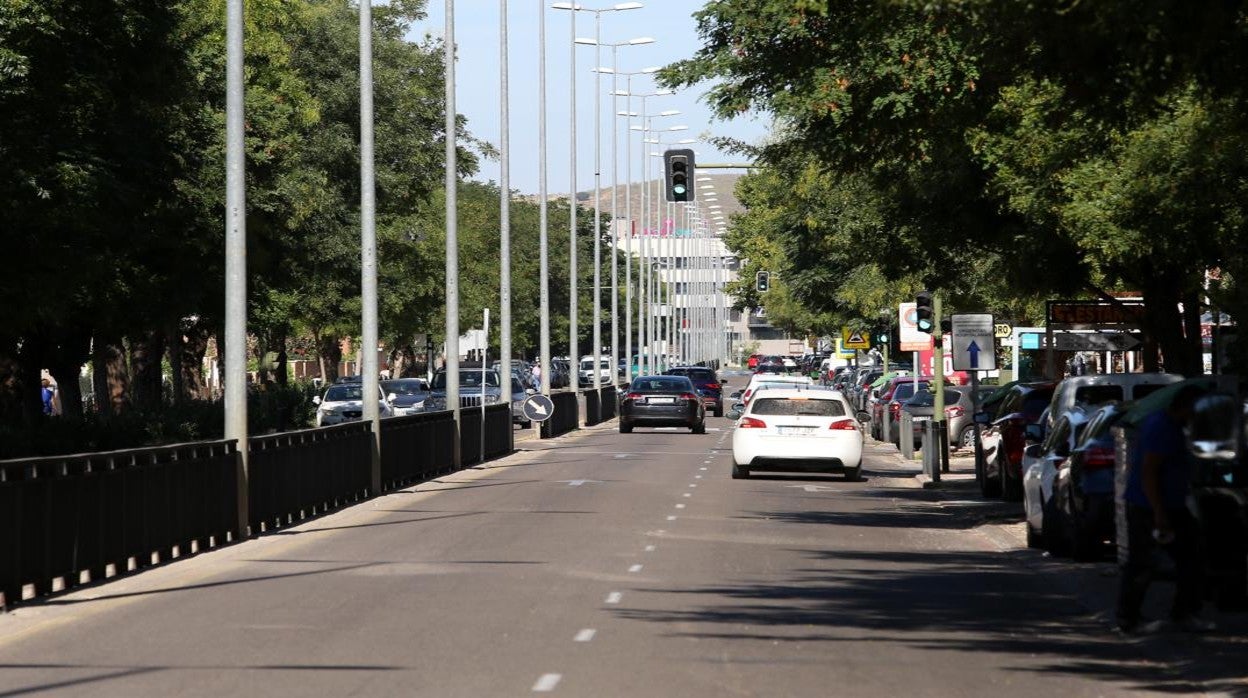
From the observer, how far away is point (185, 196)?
41.3 meters

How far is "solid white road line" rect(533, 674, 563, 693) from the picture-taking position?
11009mm

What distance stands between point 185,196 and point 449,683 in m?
31.3

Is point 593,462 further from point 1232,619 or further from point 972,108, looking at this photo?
point 1232,619

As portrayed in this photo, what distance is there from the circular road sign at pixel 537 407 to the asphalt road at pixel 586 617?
989 inches

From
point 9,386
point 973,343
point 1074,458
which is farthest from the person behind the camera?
point 9,386

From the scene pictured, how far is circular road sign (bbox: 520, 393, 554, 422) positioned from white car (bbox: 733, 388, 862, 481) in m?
17.3

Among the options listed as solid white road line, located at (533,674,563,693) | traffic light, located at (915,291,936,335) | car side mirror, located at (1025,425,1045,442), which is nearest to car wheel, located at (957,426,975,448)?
traffic light, located at (915,291,936,335)

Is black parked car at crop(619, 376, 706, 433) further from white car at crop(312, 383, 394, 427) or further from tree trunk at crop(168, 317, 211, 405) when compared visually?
tree trunk at crop(168, 317, 211, 405)

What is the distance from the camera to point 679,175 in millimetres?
37125

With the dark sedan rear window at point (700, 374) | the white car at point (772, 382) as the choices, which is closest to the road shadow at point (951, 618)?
the white car at point (772, 382)

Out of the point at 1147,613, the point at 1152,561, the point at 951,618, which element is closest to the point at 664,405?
the point at 1147,613

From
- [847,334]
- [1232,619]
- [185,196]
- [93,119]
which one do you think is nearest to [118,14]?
[93,119]

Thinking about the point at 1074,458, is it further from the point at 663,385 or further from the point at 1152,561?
the point at 663,385

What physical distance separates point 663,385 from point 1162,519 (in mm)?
44649
